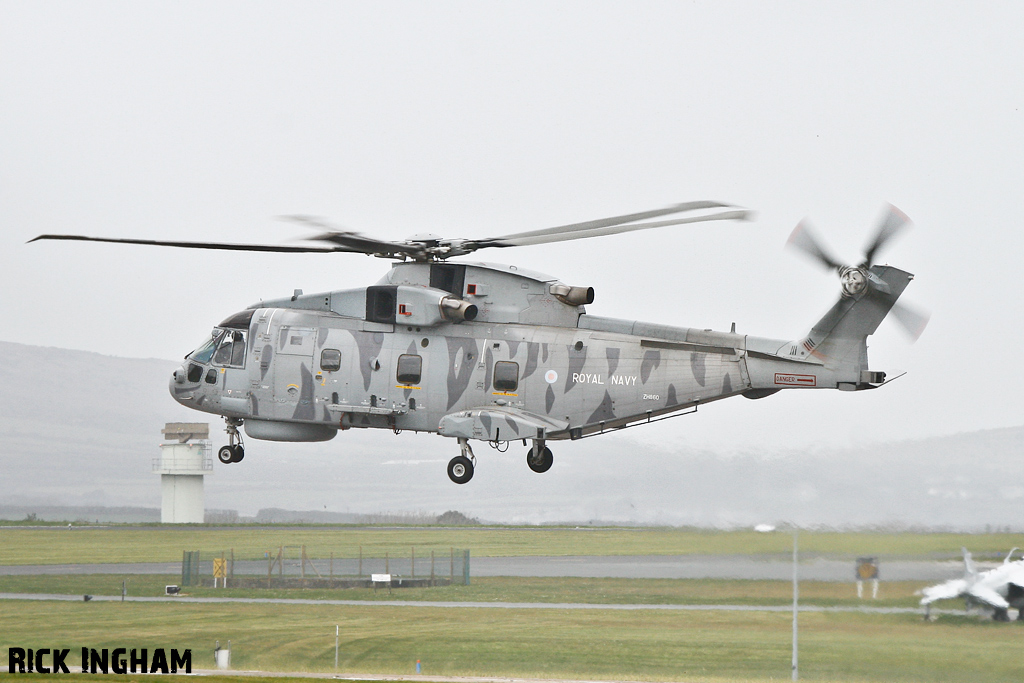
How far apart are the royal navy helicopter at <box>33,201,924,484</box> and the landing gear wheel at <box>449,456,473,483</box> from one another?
0.04 meters

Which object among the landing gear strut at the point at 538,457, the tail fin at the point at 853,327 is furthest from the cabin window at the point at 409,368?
the tail fin at the point at 853,327

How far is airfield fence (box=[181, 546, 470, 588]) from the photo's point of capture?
53844 mm

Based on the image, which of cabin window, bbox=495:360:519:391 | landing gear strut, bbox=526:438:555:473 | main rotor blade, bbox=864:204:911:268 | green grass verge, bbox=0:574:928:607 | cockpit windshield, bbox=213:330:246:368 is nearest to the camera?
main rotor blade, bbox=864:204:911:268

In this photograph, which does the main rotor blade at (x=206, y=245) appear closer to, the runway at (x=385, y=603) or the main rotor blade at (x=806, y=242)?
the main rotor blade at (x=806, y=242)

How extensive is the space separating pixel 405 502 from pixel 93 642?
1721 centimetres

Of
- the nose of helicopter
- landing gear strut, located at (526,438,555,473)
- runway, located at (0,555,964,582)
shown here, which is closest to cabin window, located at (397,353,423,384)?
landing gear strut, located at (526,438,555,473)

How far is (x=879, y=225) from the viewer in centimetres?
1948

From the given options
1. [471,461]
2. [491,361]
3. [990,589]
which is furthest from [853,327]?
[990,589]

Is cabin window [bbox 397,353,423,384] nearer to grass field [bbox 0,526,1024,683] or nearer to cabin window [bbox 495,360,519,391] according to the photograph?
cabin window [bbox 495,360,519,391]

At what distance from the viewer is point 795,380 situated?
20.7m

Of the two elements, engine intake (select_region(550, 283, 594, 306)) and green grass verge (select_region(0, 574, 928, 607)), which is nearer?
engine intake (select_region(550, 283, 594, 306))

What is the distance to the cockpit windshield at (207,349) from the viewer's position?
25438mm

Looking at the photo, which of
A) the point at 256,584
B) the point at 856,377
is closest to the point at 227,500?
the point at 256,584

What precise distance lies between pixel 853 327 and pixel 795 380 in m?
1.55
